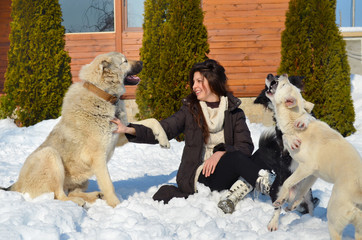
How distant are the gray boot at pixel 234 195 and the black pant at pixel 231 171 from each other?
0.10 meters

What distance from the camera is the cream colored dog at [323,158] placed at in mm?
2109

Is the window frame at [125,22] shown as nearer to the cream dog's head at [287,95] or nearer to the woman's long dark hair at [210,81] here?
the woman's long dark hair at [210,81]

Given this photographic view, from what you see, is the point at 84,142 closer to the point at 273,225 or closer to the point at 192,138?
the point at 192,138

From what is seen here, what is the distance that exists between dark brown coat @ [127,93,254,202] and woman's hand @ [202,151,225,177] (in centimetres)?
13

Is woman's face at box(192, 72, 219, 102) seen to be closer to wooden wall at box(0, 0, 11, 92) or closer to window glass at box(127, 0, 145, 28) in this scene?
window glass at box(127, 0, 145, 28)

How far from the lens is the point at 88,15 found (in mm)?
10305

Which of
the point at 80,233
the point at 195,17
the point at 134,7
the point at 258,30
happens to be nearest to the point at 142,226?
the point at 80,233

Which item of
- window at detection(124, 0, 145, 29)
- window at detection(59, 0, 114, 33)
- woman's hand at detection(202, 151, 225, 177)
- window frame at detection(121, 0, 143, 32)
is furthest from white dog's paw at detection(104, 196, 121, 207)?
window at detection(59, 0, 114, 33)

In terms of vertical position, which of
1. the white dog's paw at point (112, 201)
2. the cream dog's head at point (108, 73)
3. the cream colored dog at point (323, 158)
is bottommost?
the white dog's paw at point (112, 201)

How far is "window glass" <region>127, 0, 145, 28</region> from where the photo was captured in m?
9.77

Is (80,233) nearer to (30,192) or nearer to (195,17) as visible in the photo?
(30,192)

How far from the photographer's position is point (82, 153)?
334 cm

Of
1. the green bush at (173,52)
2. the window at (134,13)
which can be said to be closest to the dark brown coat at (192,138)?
the green bush at (173,52)

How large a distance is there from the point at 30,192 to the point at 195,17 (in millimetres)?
5484
